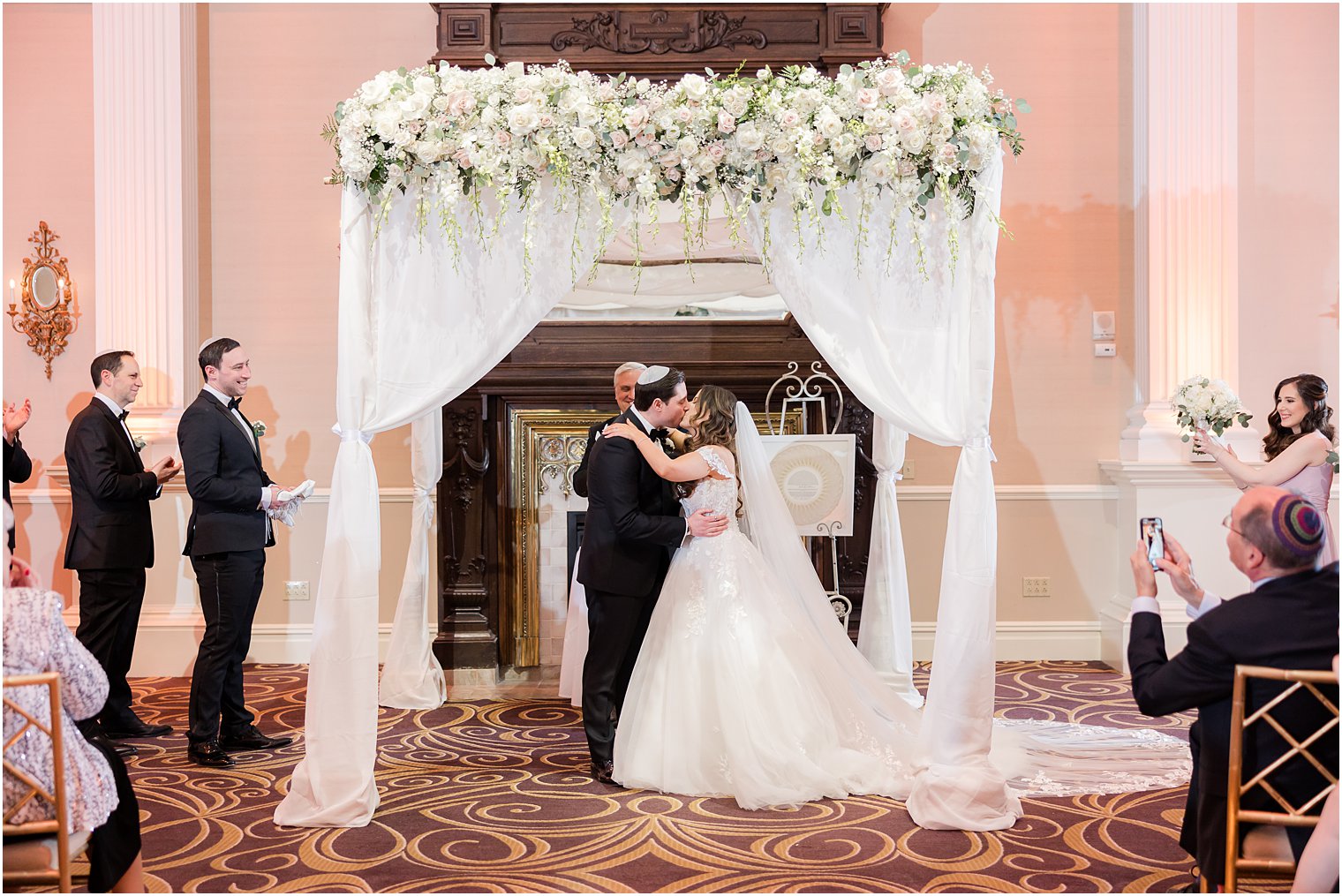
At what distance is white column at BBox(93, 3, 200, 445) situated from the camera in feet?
21.0

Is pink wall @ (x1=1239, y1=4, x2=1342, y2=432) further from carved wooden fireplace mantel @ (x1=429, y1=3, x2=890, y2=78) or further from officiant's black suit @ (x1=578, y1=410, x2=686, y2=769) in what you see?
officiant's black suit @ (x1=578, y1=410, x2=686, y2=769)

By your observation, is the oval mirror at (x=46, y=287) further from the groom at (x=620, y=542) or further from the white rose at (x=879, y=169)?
the white rose at (x=879, y=169)

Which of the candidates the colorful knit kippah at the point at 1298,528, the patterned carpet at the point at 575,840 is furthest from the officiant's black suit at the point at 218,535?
the colorful knit kippah at the point at 1298,528

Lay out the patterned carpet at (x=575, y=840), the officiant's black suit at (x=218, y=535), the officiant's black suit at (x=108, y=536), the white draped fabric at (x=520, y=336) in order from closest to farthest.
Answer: the patterned carpet at (x=575, y=840)
the white draped fabric at (x=520, y=336)
the officiant's black suit at (x=218, y=535)
the officiant's black suit at (x=108, y=536)

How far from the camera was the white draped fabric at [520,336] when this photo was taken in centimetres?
391

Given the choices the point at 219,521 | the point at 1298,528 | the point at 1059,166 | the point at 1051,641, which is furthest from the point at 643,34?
the point at 1298,528

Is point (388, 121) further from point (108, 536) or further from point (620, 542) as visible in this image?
point (108, 536)

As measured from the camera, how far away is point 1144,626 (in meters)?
2.91

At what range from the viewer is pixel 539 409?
638cm

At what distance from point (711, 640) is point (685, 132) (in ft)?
A: 6.37

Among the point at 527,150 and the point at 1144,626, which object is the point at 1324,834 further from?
the point at 527,150

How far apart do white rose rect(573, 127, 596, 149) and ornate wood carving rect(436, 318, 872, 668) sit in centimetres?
261

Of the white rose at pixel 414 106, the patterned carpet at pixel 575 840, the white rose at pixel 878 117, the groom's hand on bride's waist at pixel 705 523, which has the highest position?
the white rose at pixel 414 106

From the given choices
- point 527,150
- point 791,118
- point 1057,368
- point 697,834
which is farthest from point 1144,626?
point 1057,368
